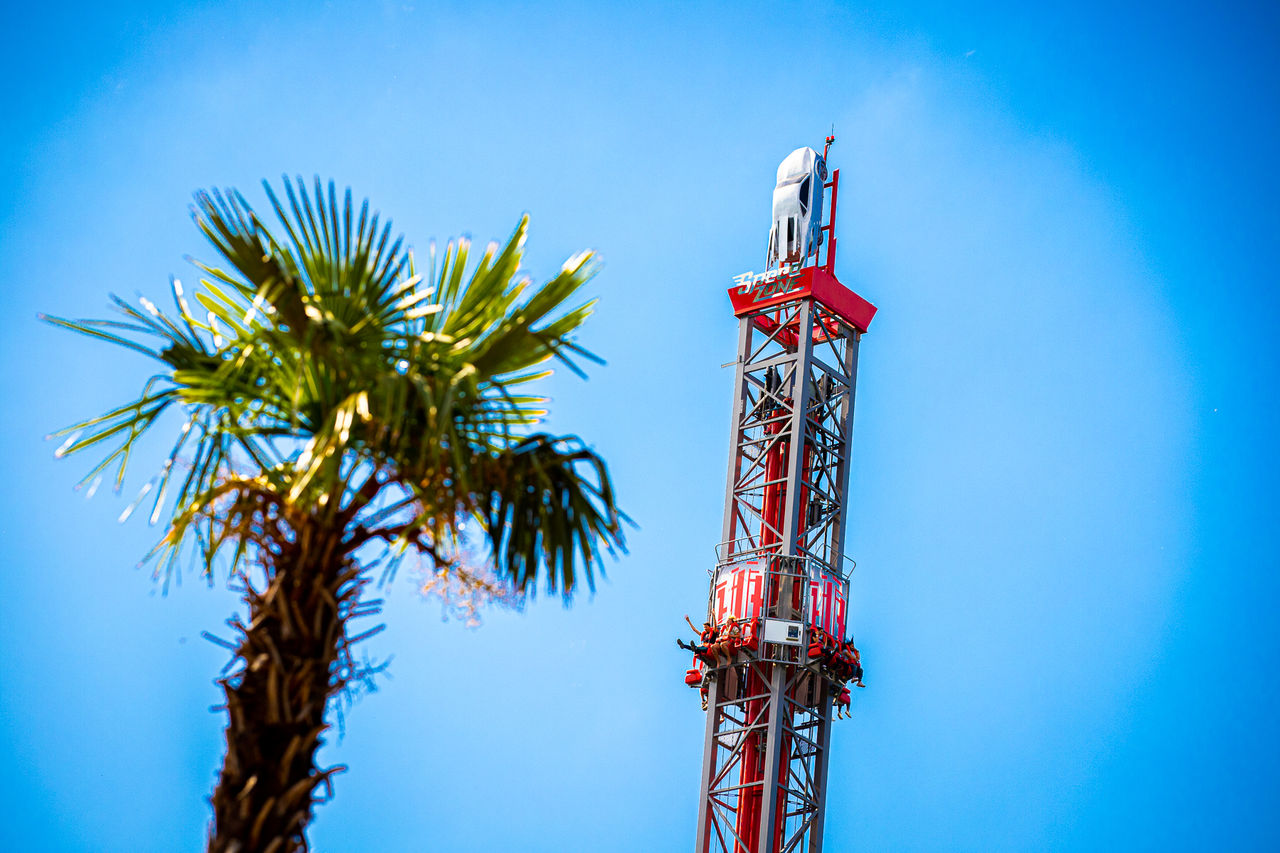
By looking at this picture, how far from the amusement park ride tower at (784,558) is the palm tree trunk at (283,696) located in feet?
70.8

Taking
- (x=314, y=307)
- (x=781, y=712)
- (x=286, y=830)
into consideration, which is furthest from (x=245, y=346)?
(x=781, y=712)

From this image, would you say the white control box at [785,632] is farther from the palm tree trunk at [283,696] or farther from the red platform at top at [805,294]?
the palm tree trunk at [283,696]

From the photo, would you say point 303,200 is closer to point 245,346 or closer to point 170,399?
point 245,346

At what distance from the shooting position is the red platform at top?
3294cm

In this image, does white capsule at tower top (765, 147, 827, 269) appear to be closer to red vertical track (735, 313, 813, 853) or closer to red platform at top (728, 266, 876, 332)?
red platform at top (728, 266, 876, 332)

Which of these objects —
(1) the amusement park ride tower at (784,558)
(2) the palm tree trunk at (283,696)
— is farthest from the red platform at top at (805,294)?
(2) the palm tree trunk at (283,696)

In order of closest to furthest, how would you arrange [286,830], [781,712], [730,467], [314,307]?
[286,830], [314,307], [781,712], [730,467]

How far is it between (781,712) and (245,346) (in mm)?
22179

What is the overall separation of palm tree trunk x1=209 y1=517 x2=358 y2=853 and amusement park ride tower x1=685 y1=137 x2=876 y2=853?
70.8 feet

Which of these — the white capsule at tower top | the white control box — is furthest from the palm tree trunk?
the white capsule at tower top

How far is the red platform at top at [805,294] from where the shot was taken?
32.9 metres

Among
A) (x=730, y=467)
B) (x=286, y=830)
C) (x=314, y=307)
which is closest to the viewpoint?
(x=286, y=830)

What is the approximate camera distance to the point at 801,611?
3031 centimetres

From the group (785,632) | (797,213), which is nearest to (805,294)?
(797,213)
